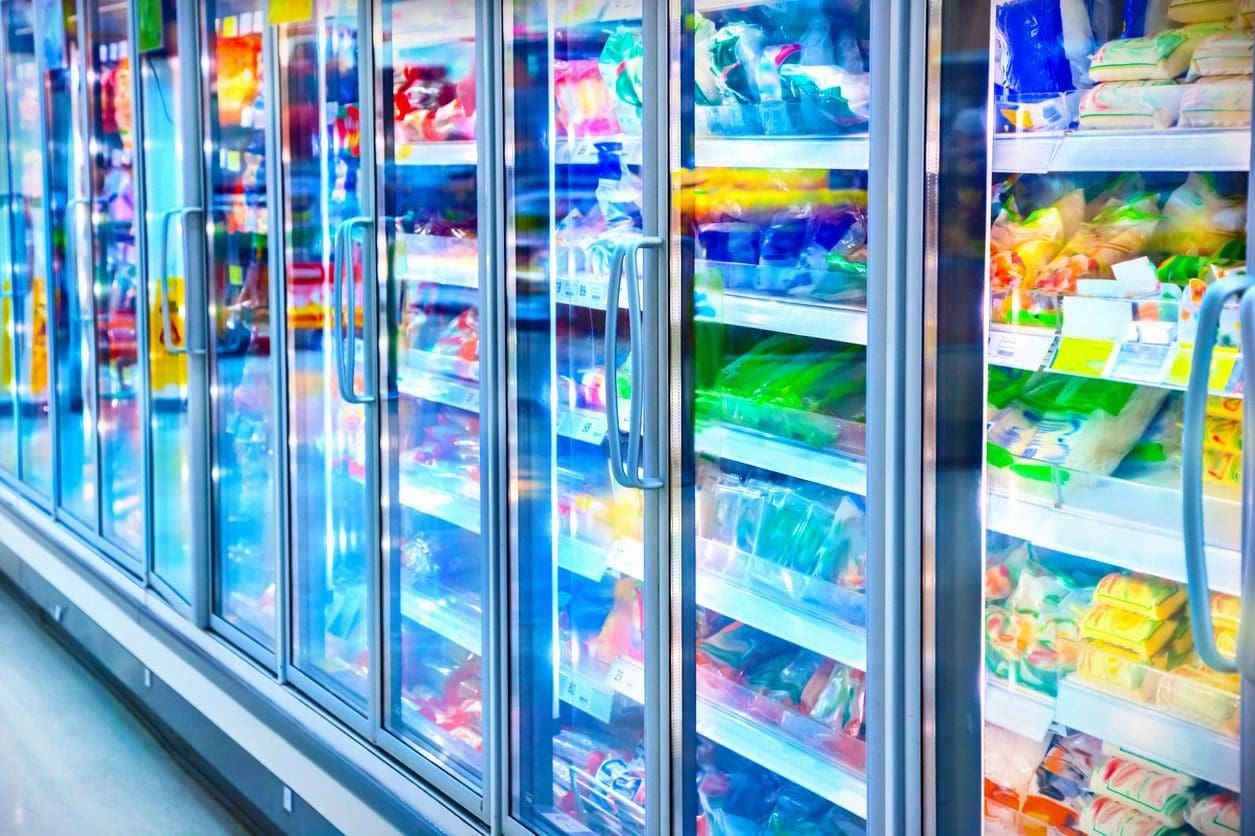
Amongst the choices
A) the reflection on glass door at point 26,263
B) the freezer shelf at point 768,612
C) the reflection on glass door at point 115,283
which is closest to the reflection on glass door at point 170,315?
the reflection on glass door at point 115,283

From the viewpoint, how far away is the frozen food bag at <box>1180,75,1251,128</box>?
1.48 meters

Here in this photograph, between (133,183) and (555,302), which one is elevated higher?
(133,183)

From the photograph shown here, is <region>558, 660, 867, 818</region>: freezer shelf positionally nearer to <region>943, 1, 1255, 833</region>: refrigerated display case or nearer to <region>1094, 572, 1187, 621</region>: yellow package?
<region>943, 1, 1255, 833</region>: refrigerated display case

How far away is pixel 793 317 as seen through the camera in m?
2.09

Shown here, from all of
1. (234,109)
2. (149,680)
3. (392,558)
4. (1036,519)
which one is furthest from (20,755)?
(1036,519)

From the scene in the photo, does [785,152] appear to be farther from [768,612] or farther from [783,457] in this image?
[768,612]

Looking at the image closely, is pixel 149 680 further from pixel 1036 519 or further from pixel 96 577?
pixel 1036 519

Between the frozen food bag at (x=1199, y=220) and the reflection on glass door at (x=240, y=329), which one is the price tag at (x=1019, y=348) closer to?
the frozen food bag at (x=1199, y=220)

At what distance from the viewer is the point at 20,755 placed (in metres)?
4.39

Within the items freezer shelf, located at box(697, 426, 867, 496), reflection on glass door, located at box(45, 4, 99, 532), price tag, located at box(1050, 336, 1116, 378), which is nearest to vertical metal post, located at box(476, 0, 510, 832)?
freezer shelf, located at box(697, 426, 867, 496)

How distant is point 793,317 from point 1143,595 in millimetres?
650

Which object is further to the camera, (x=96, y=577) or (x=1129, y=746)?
(x=96, y=577)

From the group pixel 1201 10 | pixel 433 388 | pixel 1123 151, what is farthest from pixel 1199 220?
pixel 433 388

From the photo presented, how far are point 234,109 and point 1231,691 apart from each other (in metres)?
3.42
